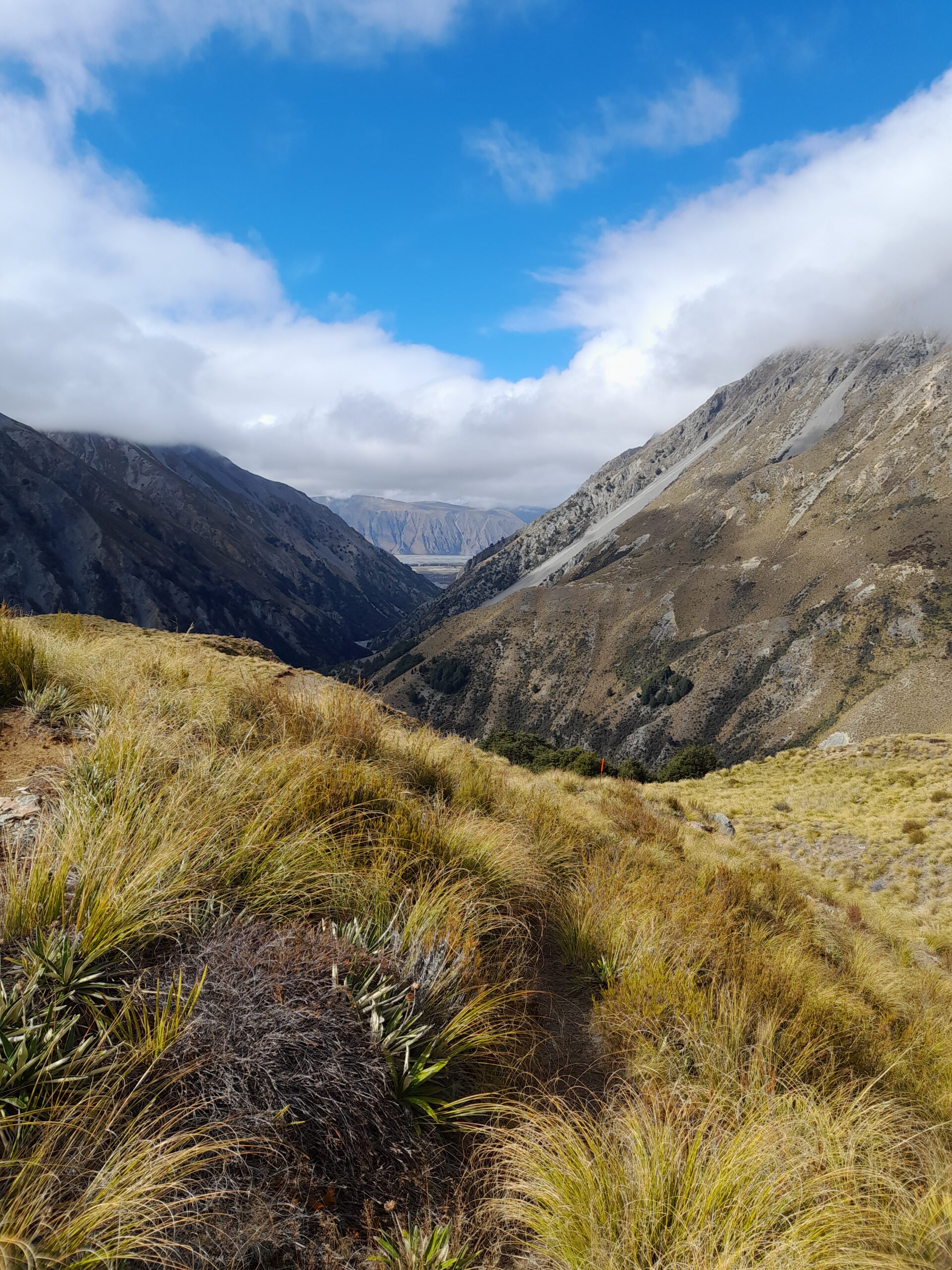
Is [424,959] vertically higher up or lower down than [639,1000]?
higher up

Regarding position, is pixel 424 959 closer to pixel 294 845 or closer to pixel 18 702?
pixel 294 845

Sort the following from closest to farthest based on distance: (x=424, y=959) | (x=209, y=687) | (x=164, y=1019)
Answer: (x=164, y=1019) → (x=424, y=959) → (x=209, y=687)

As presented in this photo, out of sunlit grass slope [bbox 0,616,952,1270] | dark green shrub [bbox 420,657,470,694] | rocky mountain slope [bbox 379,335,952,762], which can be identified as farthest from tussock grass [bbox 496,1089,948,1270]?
dark green shrub [bbox 420,657,470,694]

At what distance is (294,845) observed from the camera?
3.43 metres

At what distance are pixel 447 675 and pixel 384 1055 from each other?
15876 centimetres

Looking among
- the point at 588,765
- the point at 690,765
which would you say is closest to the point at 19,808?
the point at 588,765

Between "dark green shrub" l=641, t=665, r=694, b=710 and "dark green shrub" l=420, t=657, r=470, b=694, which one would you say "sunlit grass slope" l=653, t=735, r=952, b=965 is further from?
"dark green shrub" l=420, t=657, r=470, b=694

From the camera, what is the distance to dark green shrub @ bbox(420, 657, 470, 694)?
15825 centimetres

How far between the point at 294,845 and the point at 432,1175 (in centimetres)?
171

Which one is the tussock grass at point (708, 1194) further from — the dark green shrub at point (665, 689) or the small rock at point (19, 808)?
the dark green shrub at point (665, 689)

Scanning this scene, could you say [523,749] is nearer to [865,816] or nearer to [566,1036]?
[865,816]

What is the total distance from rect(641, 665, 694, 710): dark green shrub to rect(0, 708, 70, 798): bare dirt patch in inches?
5313

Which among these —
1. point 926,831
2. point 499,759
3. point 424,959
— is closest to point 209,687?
point 424,959

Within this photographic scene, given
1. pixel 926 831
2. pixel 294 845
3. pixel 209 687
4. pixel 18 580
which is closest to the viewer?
pixel 294 845
